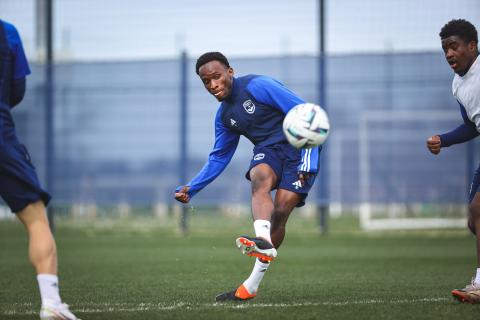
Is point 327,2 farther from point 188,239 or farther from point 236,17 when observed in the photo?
point 188,239

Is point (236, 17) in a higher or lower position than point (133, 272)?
higher

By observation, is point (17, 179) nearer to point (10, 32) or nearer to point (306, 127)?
point (10, 32)

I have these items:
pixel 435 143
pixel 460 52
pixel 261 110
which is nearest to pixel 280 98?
pixel 261 110

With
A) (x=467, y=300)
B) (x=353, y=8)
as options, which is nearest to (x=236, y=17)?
(x=353, y=8)

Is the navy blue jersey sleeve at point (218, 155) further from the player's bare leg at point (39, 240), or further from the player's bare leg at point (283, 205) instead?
the player's bare leg at point (39, 240)

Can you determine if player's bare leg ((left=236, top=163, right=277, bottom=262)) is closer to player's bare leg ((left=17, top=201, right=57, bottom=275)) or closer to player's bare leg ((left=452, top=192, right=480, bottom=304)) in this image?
player's bare leg ((left=17, top=201, right=57, bottom=275))

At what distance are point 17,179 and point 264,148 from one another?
2313 millimetres

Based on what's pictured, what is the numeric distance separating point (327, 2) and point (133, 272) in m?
8.71

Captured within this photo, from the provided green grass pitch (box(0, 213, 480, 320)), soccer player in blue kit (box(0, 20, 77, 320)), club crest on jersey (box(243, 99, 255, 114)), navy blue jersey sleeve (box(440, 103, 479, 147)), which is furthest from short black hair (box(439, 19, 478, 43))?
soccer player in blue kit (box(0, 20, 77, 320))

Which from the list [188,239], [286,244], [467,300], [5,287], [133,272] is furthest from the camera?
[188,239]

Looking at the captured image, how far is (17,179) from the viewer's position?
201 inches

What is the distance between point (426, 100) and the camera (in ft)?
53.5

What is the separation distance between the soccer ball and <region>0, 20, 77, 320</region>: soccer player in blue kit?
1.88m

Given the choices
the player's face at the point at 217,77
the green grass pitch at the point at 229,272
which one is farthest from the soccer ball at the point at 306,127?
the green grass pitch at the point at 229,272
